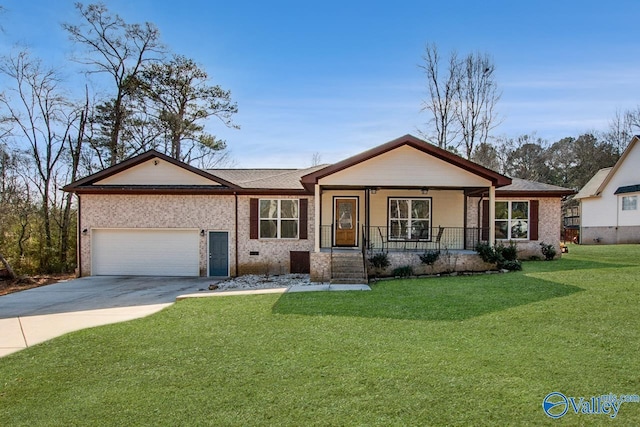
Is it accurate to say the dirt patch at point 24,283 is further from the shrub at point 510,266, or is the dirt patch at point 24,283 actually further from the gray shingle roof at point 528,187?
the gray shingle roof at point 528,187

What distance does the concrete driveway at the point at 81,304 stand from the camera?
285 inches

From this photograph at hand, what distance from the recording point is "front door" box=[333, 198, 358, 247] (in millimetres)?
14586

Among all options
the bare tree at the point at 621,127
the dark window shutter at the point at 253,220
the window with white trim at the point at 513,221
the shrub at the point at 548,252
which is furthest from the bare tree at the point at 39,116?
the bare tree at the point at 621,127

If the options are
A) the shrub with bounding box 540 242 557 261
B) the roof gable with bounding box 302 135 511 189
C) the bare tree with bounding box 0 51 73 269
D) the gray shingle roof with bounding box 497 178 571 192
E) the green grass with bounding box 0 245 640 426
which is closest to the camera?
Result: the green grass with bounding box 0 245 640 426

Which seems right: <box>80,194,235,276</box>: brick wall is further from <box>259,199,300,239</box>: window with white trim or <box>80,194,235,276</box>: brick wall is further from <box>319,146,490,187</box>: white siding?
<box>319,146,490,187</box>: white siding

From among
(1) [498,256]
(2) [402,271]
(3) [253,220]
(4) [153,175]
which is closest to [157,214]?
(4) [153,175]

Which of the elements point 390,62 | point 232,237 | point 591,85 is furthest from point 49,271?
point 591,85

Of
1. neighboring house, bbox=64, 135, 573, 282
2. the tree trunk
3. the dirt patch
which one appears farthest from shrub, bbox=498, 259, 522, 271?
the tree trunk

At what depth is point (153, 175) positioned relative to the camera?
1492cm

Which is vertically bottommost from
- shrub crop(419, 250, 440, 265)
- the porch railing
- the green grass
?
the green grass

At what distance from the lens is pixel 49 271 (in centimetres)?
1733

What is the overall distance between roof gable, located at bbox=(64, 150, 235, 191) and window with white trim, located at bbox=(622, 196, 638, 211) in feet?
82.0

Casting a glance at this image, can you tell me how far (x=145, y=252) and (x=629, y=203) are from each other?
27952 millimetres

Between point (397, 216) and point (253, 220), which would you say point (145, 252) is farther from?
point (397, 216)
